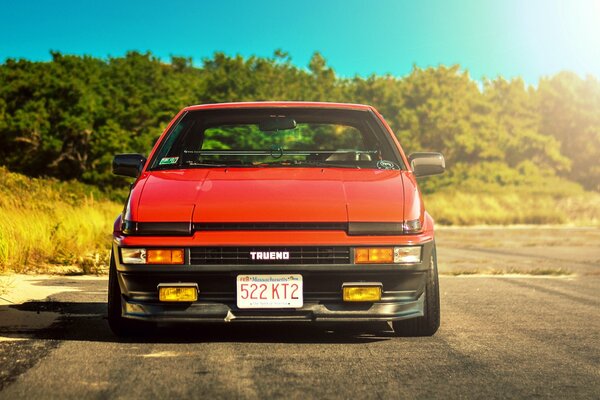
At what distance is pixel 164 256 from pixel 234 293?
1.61 ft

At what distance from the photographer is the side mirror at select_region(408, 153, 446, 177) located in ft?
23.5

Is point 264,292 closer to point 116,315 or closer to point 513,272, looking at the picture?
point 116,315

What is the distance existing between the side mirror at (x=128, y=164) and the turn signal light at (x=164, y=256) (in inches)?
51.1

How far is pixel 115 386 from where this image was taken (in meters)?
4.77

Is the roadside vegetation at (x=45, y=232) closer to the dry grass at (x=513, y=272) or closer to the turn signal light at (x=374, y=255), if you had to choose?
the dry grass at (x=513, y=272)

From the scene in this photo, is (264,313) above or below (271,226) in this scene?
below

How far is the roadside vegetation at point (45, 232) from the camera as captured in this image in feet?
39.2

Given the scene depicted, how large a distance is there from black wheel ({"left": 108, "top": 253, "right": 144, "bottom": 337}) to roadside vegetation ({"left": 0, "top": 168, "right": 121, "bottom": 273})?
5493 mm

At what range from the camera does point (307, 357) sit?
5.64 meters

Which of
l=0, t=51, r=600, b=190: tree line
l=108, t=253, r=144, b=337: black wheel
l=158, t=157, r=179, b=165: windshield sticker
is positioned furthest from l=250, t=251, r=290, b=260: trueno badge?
l=0, t=51, r=600, b=190: tree line

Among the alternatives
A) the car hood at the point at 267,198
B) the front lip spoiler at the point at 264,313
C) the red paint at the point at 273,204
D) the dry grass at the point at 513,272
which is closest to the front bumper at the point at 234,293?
the front lip spoiler at the point at 264,313

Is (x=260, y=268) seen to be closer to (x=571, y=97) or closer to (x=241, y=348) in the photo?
(x=241, y=348)

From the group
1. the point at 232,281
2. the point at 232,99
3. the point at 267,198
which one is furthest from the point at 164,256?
the point at 232,99

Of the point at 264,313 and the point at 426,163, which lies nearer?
the point at 264,313
